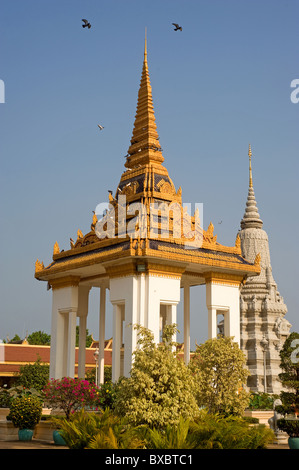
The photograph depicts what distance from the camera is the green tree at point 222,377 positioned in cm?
2350

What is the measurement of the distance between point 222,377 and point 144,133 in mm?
14244

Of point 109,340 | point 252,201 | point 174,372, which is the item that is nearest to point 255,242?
point 252,201

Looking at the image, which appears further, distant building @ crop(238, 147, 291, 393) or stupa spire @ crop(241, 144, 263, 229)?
stupa spire @ crop(241, 144, 263, 229)

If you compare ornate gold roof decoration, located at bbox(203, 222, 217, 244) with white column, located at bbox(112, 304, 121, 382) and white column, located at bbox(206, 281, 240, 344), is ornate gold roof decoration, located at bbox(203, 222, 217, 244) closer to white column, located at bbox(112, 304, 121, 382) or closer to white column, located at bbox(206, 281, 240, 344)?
white column, located at bbox(206, 281, 240, 344)

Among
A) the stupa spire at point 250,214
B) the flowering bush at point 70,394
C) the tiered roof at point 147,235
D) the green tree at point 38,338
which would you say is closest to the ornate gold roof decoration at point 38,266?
the tiered roof at point 147,235

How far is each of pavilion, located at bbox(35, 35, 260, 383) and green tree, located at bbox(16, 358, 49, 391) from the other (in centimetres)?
1589

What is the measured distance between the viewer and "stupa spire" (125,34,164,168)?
31984 mm

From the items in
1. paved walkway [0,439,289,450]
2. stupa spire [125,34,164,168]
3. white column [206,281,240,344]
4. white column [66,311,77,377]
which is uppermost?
stupa spire [125,34,164,168]

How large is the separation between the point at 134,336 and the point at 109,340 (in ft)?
108

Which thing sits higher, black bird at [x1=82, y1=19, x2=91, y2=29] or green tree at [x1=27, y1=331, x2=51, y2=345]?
black bird at [x1=82, y1=19, x2=91, y2=29]

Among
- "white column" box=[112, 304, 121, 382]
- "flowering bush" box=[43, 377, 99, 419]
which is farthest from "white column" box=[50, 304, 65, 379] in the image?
"flowering bush" box=[43, 377, 99, 419]

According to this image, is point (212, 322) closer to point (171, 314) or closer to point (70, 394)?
point (171, 314)
